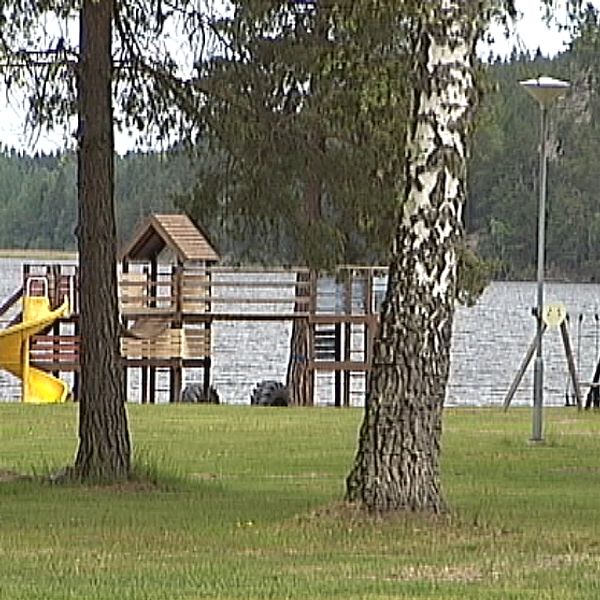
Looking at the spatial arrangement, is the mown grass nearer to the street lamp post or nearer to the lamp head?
the street lamp post

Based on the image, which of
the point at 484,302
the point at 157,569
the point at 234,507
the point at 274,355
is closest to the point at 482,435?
the point at 234,507

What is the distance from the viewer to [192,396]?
35.6 m

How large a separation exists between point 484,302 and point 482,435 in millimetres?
74775

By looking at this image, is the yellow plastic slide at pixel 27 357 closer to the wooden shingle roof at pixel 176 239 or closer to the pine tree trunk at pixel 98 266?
the wooden shingle roof at pixel 176 239

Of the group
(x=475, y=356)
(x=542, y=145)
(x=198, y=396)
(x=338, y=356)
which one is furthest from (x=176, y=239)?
(x=475, y=356)

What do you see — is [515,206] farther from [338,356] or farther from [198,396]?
[198,396]

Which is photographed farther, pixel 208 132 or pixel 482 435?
pixel 482 435

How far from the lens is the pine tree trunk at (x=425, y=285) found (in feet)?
42.7

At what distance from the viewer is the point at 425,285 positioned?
13039 mm

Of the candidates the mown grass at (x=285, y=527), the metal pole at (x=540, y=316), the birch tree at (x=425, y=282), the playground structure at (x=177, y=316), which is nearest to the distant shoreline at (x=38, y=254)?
the playground structure at (x=177, y=316)

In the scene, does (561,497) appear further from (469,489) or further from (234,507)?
(234,507)

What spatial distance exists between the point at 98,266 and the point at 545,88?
853 centimetres

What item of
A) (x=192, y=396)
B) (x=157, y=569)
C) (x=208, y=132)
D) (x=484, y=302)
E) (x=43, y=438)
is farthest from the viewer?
(x=484, y=302)

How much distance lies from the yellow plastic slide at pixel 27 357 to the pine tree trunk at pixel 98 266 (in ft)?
62.6
